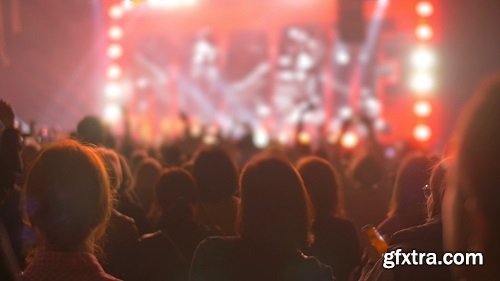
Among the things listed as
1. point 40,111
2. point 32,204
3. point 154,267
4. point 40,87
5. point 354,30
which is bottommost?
point 154,267

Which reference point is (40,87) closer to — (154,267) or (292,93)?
(154,267)

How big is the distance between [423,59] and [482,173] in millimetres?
9375

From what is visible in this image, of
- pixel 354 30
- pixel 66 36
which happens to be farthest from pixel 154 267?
pixel 354 30

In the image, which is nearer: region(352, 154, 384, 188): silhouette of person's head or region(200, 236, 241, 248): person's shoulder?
region(200, 236, 241, 248): person's shoulder

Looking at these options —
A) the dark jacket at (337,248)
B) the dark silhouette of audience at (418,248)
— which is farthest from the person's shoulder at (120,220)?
the dark silhouette of audience at (418,248)

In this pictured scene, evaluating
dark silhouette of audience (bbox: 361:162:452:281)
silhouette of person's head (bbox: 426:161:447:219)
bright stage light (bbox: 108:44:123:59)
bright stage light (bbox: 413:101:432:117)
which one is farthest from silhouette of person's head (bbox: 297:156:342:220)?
→ bright stage light (bbox: 108:44:123:59)

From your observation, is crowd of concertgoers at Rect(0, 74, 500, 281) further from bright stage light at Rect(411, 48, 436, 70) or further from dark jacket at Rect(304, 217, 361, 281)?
bright stage light at Rect(411, 48, 436, 70)

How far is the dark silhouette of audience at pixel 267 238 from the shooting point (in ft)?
9.55

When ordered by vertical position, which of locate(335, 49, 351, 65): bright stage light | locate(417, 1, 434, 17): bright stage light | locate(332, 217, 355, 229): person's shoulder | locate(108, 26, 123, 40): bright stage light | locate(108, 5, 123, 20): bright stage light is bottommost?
locate(332, 217, 355, 229): person's shoulder

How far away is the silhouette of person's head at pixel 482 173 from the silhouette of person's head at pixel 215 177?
2861 mm

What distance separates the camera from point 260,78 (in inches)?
1001

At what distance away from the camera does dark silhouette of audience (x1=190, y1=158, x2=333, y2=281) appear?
2910 millimetres

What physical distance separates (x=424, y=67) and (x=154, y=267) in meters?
8.00

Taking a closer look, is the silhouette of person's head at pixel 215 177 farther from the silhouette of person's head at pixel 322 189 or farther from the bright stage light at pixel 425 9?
the bright stage light at pixel 425 9
